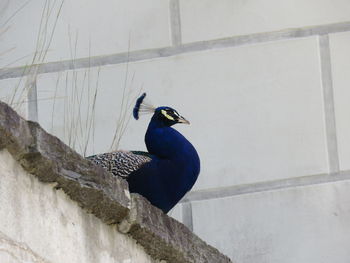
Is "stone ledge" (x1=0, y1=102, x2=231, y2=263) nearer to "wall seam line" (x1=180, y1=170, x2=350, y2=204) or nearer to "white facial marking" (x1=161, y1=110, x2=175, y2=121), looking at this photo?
"white facial marking" (x1=161, y1=110, x2=175, y2=121)

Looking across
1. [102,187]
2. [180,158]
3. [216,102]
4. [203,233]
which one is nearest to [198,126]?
[216,102]

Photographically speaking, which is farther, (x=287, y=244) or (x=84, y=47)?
(x=84, y=47)

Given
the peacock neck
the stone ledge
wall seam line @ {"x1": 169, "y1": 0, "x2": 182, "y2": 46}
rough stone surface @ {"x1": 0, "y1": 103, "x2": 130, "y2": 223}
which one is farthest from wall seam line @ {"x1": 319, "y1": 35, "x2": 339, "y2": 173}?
rough stone surface @ {"x1": 0, "y1": 103, "x2": 130, "y2": 223}

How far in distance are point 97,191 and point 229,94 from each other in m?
2.96

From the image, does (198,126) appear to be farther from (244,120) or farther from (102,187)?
(102,187)

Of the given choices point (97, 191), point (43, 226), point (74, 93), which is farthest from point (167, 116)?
point (43, 226)

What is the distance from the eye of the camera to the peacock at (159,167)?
18.4ft

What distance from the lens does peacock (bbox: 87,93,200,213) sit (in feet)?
18.4

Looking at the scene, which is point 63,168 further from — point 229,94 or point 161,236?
point 229,94

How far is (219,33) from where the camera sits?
→ 7.33 m

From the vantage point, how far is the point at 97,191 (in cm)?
430

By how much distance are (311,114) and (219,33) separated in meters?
0.73

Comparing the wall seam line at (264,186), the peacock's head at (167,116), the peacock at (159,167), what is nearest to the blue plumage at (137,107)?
the peacock's head at (167,116)

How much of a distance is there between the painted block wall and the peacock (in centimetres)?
88
